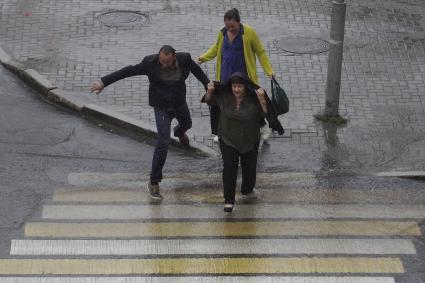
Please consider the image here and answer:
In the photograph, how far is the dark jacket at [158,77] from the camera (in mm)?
10828

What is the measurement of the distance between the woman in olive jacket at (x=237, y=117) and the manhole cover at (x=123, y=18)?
6269 millimetres

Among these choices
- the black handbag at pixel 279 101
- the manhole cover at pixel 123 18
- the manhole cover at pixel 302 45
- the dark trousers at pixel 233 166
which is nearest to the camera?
the dark trousers at pixel 233 166

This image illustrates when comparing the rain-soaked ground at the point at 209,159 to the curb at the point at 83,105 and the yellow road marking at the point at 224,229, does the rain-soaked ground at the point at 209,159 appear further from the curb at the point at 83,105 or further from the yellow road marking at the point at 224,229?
the curb at the point at 83,105

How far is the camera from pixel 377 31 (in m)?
16.3

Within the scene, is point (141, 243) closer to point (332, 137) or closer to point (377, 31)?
point (332, 137)

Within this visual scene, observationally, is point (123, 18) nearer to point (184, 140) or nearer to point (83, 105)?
point (83, 105)

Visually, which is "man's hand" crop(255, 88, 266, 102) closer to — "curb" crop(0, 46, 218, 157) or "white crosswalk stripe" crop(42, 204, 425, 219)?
"white crosswalk stripe" crop(42, 204, 425, 219)

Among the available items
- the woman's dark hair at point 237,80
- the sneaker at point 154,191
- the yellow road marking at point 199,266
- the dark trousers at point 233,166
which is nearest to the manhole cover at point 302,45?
the dark trousers at point 233,166

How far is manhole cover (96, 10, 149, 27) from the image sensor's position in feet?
54.0

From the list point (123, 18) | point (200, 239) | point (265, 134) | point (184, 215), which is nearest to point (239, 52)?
point (265, 134)

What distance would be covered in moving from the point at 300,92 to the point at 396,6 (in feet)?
13.3

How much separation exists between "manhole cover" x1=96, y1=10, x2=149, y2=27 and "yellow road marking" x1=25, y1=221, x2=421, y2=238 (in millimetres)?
6602

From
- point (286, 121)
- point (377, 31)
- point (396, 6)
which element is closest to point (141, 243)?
point (286, 121)

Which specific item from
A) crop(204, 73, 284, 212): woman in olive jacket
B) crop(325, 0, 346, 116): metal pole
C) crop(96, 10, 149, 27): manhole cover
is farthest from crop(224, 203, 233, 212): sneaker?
crop(96, 10, 149, 27): manhole cover
